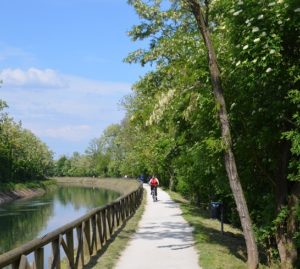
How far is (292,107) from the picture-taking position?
11211mm

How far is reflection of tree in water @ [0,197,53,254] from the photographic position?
3069cm

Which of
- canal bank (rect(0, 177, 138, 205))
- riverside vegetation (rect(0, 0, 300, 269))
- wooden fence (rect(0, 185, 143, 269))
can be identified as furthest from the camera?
canal bank (rect(0, 177, 138, 205))

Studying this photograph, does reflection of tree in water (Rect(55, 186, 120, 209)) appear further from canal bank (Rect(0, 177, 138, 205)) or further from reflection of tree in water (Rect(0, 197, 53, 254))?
reflection of tree in water (Rect(0, 197, 53, 254))

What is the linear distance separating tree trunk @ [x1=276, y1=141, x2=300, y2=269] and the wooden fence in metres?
4.60

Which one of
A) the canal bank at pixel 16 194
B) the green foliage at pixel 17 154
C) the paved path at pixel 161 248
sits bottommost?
the paved path at pixel 161 248

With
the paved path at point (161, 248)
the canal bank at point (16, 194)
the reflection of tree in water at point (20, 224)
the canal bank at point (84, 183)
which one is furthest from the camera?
the canal bank at point (16, 194)

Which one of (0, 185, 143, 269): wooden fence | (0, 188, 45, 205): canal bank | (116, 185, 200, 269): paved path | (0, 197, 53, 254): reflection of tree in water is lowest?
(0, 197, 53, 254): reflection of tree in water

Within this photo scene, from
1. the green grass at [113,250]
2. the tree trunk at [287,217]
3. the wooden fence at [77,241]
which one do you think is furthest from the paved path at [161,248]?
the tree trunk at [287,217]

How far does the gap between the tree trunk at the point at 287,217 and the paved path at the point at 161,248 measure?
204 centimetres

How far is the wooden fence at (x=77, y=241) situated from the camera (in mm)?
7883

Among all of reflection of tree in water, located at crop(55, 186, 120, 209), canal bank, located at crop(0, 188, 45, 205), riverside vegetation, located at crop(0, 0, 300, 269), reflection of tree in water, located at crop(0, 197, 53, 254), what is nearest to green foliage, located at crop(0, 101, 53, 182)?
canal bank, located at crop(0, 188, 45, 205)

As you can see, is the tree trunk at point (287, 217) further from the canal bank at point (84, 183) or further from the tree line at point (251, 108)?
the canal bank at point (84, 183)

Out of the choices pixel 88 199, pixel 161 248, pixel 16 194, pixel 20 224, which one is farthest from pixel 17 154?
pixel 161 248

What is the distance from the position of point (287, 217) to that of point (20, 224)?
2996 cm
